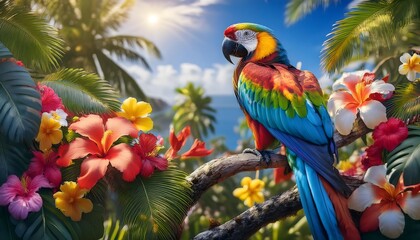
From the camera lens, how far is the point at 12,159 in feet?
7.98

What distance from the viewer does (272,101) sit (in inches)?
110

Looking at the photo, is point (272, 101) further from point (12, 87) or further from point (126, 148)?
point (12, 87)

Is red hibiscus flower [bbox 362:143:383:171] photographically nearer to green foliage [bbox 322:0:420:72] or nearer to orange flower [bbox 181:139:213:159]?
orange flower [bbox 181:139:213:159]

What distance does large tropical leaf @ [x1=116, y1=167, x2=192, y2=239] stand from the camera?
2434mm

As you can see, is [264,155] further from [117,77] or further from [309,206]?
[117,77]

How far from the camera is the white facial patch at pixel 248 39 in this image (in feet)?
10.2

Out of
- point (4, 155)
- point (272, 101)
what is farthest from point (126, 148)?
point (272, 101)

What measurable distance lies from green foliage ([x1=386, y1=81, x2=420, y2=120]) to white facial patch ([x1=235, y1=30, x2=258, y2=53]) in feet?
2.72

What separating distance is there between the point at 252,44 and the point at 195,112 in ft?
34.1

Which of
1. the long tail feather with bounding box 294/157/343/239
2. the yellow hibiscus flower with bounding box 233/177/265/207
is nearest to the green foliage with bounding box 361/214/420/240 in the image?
the long tail feather with bounding box 294/157/343/239

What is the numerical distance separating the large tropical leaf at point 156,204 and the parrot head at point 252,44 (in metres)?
0.89

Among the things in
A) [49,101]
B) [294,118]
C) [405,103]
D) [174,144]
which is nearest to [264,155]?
[294,118]

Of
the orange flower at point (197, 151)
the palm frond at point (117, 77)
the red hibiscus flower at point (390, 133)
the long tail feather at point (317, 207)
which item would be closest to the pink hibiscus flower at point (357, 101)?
the red hibiscus flower at point (390, 133)

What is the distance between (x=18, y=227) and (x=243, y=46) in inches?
63.3
